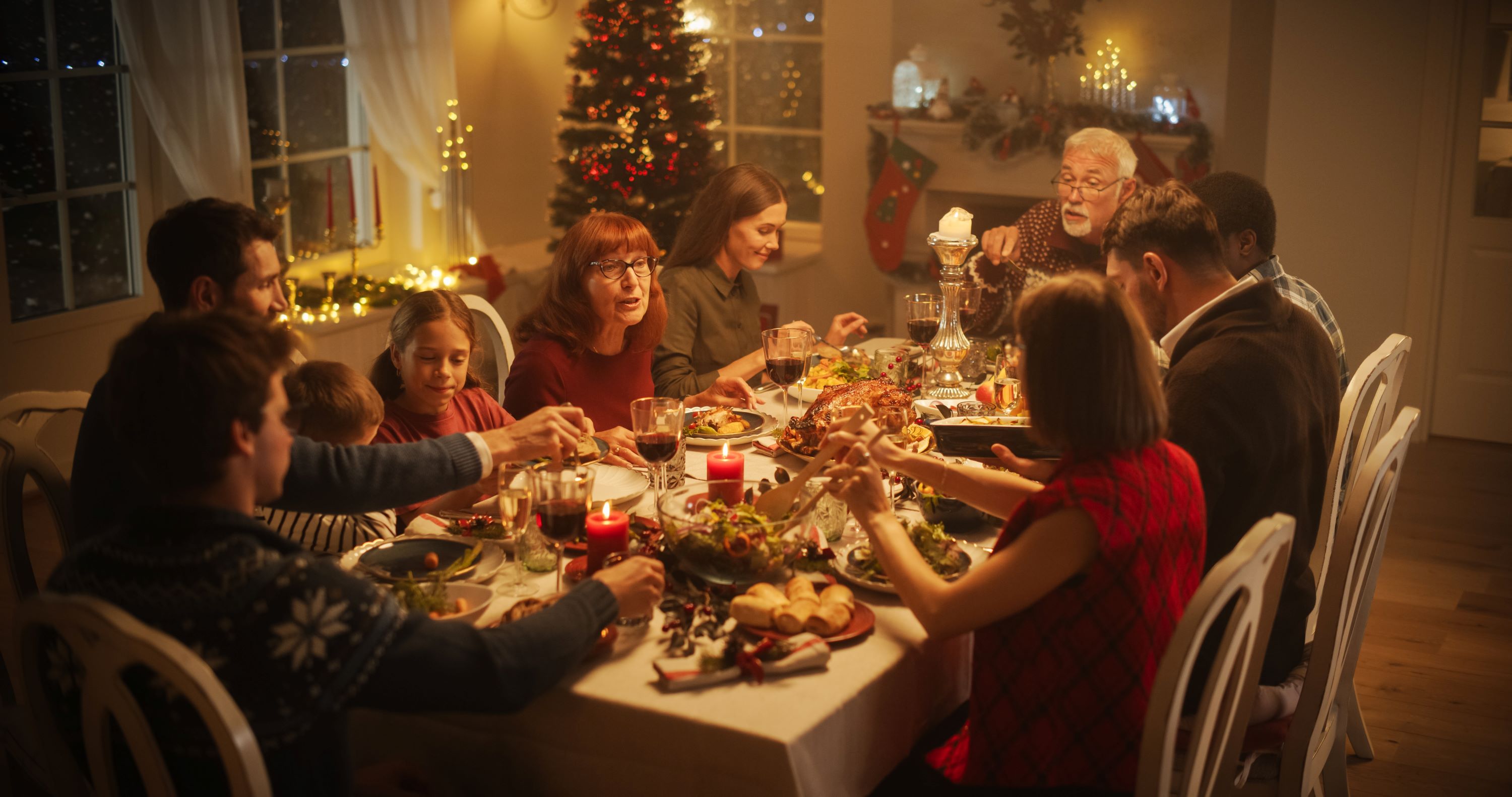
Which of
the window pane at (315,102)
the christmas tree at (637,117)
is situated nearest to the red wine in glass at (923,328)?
the christmas tree at (637,117)

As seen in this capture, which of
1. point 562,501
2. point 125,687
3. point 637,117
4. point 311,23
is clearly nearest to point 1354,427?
point 562,501

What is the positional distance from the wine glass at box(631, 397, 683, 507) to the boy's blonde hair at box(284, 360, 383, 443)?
436 millimetres

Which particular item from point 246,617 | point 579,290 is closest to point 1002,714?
point 246,617

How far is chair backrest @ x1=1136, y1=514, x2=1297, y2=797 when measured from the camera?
53.2 inches

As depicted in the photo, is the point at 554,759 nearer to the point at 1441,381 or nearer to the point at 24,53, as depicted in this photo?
the point at 24,53

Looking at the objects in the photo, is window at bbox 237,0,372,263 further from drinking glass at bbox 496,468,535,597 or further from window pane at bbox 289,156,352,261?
drinking glass at bbox 496,468,535,597

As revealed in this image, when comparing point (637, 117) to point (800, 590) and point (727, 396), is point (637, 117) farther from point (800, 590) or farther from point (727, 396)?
point (800, 590)

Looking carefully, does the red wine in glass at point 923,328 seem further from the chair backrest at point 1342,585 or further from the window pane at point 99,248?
the window pane at point 99,248

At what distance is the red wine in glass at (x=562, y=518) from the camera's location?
1649 mm

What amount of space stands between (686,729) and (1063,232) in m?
2.80

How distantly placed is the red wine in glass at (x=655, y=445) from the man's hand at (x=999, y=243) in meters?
1.95

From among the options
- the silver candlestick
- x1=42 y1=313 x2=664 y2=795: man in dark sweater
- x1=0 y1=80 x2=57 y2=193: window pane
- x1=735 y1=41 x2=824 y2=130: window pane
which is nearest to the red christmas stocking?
x1=735 y1=41 x2=824 y2=130: window pane

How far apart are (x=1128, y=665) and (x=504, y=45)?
5160 mm

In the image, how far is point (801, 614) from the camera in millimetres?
1573
